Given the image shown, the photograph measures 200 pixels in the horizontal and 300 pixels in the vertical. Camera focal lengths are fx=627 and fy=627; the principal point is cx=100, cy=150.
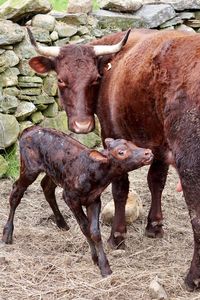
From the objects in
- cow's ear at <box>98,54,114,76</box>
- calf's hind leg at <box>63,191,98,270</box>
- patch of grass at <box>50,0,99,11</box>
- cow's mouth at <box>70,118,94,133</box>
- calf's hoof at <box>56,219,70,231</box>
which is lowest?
patch of grass at <box>50,0,99,11</box>

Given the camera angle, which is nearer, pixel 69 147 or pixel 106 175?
pixel 106 175

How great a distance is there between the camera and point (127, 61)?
221 inches

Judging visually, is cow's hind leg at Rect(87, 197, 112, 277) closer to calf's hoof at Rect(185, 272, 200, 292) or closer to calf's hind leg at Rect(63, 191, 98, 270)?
calf's hind leg at Rect(63, 191, 98, 270)

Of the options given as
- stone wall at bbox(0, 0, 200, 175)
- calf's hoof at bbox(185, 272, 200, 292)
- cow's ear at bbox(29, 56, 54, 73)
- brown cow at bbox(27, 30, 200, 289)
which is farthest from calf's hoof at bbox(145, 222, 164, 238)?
stone wall at bbox(0, 0, 200, 175)

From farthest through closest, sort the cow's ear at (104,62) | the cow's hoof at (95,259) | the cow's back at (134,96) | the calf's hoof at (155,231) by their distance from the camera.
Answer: the calf's hoof at (155,231)
the cow's ear at (104,62)
the cow's hoof at (95,259)
the cow's back at (134,96)

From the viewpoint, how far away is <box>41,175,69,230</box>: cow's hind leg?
6.26 meters

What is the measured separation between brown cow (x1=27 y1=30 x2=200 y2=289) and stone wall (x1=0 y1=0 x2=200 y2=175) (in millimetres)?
2276

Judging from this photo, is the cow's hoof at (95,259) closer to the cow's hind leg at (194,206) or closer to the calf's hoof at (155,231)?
the cow's hind leg at (194,206)

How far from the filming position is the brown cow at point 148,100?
462cm

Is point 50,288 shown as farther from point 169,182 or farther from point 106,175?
point 169,182

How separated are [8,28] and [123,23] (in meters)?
2.35

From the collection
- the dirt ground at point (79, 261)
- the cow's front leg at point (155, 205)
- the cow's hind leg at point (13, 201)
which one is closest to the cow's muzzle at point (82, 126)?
the cow's hind leg at point (13, 201)

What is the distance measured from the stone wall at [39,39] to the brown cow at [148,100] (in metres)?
2.28

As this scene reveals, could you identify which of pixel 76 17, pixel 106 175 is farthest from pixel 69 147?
pixel 76 17
